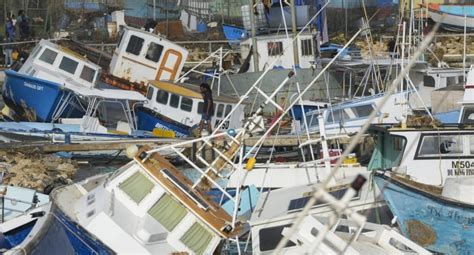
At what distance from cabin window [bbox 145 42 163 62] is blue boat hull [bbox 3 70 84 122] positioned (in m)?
3.16

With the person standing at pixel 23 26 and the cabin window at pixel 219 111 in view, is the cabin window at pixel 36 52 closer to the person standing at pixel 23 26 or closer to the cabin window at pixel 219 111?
the cabin window at pixel 219 111

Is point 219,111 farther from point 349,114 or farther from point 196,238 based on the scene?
point 196,238

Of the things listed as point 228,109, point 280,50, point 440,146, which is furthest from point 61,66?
point 440,146

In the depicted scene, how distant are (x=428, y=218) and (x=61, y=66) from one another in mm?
14329

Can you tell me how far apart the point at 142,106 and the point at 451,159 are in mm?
11093

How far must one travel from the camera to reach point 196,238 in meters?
11.6

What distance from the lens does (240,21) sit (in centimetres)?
3934

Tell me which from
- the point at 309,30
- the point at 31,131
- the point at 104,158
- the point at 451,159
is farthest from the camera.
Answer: the point at 309,30

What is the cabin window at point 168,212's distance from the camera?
38.3 feet

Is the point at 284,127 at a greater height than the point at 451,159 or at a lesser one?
lesser

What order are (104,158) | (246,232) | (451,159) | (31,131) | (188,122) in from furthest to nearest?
(188,122), (31,131), (104,158), (451,159), (246,232)

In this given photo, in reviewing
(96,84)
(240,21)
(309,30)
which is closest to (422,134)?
(96,84)

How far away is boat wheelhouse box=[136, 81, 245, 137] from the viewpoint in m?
23.5

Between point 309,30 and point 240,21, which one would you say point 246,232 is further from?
point 240,21
